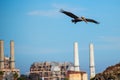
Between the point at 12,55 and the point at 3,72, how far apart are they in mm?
6492

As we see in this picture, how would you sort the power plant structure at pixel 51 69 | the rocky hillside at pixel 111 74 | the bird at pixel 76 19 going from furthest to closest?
the power plant structure at pixel 51 69
the rocky hillside at pixel 111 74
the bird at pixel 76 19

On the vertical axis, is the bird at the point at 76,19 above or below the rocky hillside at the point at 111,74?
above

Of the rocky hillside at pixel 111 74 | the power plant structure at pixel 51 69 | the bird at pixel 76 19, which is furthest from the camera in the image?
the power plant structure at pixel 51 69

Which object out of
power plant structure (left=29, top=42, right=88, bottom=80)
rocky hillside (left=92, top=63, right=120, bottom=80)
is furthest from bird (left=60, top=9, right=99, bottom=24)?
power plant structure (left=29, top=42, right=88, bottom=80)

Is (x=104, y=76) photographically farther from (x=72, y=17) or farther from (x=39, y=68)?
(x=39, y=68)

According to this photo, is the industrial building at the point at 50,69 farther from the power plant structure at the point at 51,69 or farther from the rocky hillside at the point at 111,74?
the rocky hillside at the point at 111,74

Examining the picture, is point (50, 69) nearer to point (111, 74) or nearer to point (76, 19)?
point (111, 74)

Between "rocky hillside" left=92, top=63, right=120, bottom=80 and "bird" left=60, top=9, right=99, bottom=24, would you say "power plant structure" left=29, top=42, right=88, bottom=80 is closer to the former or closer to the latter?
"rocky hillside" left=92, top=63, right=120, bottom=80

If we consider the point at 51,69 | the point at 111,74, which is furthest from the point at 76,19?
the point at 51,69

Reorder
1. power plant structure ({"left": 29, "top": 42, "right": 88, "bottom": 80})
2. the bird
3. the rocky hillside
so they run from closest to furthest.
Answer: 1. the bird
2. the rocky hillside
3. power plant structure ({"left": 29, "top": 42, "right": 88, "bottom": 80})

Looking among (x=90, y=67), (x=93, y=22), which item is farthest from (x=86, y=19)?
(x=90, y=67)

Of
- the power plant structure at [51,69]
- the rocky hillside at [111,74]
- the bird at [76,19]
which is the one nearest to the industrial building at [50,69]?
the power plant structure at [51,69]

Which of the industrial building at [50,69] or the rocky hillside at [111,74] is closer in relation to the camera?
the rocky hillside at [111,74]

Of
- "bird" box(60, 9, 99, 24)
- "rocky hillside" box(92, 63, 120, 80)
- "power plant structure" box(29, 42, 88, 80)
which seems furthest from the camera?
"power plant structure" box(29, 42, 88, 80)
